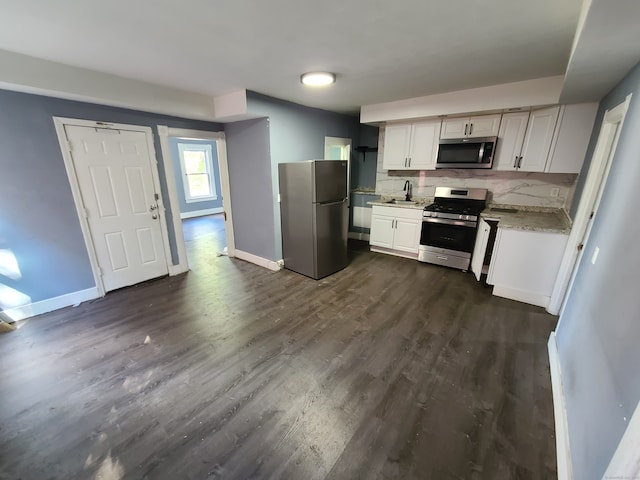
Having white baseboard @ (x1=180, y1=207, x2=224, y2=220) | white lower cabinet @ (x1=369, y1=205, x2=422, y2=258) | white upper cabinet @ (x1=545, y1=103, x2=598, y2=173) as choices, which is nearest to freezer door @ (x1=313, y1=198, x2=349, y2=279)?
white lower cabinet @ (x1=369, y1=205, x2=422, y2=258)

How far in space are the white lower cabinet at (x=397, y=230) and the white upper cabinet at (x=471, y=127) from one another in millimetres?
1232

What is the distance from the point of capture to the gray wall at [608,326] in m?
1.04

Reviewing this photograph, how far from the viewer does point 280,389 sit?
192 cm

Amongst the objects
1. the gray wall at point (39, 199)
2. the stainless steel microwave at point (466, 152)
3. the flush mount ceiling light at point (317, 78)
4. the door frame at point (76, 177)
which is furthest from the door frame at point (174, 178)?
the stainless steel microwave at point (466, 152)

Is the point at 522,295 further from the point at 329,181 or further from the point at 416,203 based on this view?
the point at 329,181

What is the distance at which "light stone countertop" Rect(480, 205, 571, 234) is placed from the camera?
2.86 meters

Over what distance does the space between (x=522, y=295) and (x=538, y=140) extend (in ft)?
6.46

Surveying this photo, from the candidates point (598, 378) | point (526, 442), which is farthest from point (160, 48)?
point (526, 442)

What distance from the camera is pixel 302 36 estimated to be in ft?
6.10

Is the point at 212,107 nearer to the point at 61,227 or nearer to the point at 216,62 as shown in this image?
the point at 216,62

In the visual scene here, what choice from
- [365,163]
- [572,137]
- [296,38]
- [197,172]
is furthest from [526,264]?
[197,172]

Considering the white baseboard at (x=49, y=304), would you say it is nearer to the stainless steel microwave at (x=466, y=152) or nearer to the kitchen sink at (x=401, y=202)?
the kitchen sink at (x=401, y=202)

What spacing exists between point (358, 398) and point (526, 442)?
101 centimetres

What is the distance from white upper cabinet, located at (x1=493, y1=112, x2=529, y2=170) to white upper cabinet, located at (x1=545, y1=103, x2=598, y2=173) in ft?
1.13
